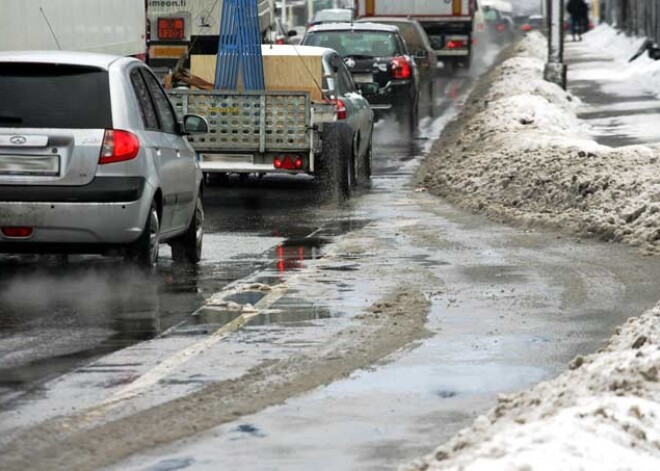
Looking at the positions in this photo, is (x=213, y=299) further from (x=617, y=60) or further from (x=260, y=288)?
(x=617, y=60)

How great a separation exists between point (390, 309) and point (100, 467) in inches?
186

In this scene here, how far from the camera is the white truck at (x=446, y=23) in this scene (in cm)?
5734

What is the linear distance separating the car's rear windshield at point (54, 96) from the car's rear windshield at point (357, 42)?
17648 mm

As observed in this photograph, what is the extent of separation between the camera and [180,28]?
31812 millimetres

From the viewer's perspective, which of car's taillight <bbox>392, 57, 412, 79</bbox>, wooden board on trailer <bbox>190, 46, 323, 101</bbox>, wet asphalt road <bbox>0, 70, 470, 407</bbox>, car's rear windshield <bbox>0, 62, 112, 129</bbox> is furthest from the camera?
car's taillight <bbox>392, 57, 412, 79</bbox>

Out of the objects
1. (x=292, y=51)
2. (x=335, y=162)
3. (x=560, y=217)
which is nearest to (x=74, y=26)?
(x=292, y=51)

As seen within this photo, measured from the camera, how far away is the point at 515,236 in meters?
16.4

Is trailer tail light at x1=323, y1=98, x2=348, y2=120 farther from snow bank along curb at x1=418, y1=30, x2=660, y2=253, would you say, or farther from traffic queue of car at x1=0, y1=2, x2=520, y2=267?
traffic queue of car at x1=0, y1=2, x2=520, y2=267

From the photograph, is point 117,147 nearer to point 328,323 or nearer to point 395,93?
point 328,323

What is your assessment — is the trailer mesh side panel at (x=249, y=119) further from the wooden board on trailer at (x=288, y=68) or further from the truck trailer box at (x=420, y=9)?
the truck trailer box at (x=420, y=9)


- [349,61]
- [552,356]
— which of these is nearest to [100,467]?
[552,356]

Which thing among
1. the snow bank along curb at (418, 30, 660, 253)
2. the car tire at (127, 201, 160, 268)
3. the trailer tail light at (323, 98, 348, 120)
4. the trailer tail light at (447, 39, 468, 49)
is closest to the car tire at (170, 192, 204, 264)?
the car tire at (127, 201, 160, 268)

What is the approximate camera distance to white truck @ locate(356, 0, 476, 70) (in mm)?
57344

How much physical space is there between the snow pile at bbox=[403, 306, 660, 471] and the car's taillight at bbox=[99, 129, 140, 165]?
15.4 ft
